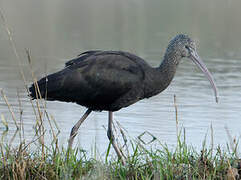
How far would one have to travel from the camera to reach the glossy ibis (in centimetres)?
688

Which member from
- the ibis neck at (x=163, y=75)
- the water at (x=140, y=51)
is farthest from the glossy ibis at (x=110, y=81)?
the water at (x=140, y=51)

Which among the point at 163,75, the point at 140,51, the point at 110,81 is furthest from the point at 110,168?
the point at 140,51

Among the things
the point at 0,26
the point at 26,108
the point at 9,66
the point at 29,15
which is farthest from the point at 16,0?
the point at 26,108

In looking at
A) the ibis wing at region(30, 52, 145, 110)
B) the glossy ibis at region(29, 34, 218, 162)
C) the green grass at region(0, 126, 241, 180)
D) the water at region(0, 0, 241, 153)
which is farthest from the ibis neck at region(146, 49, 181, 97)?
the green grass at region(0, 126, 241, 180)

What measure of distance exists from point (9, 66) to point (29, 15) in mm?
10479

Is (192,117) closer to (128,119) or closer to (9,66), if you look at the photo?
(128,119)

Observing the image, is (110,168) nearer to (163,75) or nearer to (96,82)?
(96,82)

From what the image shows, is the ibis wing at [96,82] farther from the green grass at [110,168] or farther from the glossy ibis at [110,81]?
the green grass at [110,168]

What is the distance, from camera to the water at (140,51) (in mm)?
8859

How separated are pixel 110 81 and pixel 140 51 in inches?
399

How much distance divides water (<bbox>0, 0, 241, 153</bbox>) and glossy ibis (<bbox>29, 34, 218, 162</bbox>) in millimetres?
565

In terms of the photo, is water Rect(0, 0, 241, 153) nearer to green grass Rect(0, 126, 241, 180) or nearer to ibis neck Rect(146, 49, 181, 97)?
green grass Rect(0, 126, 241, 180)

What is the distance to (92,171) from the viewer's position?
18.5 feet

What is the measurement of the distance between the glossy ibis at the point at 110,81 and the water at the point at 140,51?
1.85 feet
